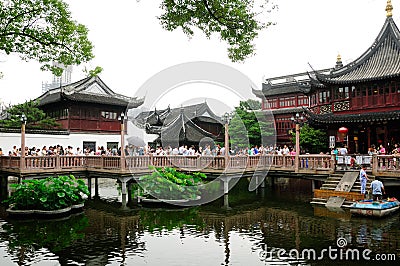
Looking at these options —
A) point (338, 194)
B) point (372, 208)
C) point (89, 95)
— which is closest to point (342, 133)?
point (338, 194)

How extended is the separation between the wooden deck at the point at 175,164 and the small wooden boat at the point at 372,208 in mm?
1879

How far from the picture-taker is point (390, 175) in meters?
14.0

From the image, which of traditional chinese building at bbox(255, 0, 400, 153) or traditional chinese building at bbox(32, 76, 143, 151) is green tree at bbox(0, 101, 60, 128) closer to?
traditional chinese building at bbox(32, 76, 143, 151)

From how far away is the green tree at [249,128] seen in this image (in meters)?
29.2

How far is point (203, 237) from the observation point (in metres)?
10.3

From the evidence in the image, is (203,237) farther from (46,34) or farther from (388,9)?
(388,9)

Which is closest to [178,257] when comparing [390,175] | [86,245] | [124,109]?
[86,245]

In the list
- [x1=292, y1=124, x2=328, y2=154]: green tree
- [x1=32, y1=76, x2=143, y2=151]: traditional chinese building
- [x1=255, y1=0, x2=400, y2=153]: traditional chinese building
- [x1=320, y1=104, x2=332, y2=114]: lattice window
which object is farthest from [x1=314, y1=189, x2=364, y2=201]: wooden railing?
[x1=32, y1=76, x2=143, y2=151]: traditional chinese building

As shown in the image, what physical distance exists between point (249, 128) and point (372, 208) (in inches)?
711

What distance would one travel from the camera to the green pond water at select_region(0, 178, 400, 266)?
8.24m

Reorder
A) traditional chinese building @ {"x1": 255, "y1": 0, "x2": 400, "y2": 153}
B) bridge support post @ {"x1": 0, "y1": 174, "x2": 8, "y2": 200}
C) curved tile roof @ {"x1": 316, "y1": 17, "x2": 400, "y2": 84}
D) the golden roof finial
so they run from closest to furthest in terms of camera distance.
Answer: bridge support post @ {"x1": 0, "y1": 174, "x2": 8, "y2": 200}
traditional chinese building @ {"x1": 255, "y1": 0, "x2": 400, "y2": 153}
curved tile roof @ {"x1": 316, "y1": 17, "x2": 400, "y2": 84}
the golden roof finial

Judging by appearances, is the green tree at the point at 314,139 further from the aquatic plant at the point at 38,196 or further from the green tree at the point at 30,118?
the green tree at the point at 30,118

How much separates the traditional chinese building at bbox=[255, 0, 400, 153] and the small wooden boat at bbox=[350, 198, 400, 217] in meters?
7.84

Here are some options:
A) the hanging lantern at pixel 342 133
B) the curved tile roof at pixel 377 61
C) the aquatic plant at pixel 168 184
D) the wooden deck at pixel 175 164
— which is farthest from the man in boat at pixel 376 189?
the curved tile roof at pixel 377 61
